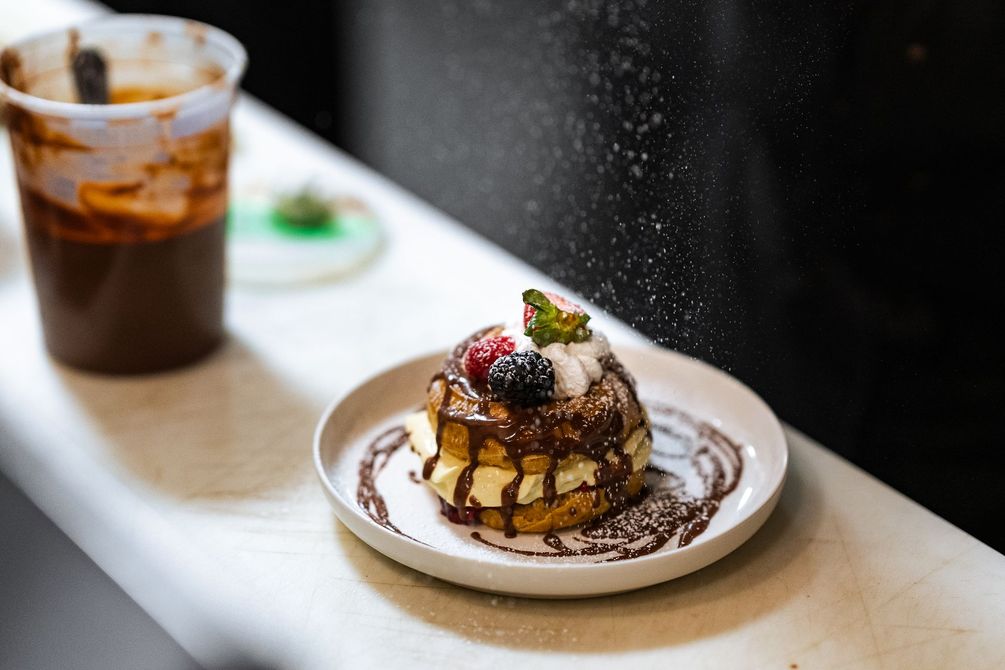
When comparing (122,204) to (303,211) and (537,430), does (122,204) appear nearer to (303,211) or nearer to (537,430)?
(303,211)

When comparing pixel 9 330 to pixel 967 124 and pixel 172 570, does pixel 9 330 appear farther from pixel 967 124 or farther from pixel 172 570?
pixel 967 124

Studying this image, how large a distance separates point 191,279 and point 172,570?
1.71ft

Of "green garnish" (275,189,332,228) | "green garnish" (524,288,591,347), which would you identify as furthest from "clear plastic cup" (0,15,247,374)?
"green garnish" (524,288,591,347)

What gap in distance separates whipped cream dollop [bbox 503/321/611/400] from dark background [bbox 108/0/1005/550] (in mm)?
106

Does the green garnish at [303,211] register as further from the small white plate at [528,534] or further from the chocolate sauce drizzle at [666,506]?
the chocolate sauce drizzle at [666,506]

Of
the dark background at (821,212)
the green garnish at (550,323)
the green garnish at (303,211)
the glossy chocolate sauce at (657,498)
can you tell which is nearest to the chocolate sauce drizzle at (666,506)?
the glossy chocolate sauce at (657,498)

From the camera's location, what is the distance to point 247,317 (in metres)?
1.92

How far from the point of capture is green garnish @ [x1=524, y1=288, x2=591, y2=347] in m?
1.31

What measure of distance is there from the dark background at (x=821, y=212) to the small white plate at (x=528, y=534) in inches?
3.4

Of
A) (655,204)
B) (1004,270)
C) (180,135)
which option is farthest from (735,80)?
(180,135)

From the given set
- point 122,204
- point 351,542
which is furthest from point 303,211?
point 351,542

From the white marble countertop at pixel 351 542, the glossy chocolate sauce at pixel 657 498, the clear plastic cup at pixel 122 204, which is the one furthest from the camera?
the clear plastic cup at pixel 122 204

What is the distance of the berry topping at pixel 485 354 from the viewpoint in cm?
132

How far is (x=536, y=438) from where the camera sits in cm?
128
